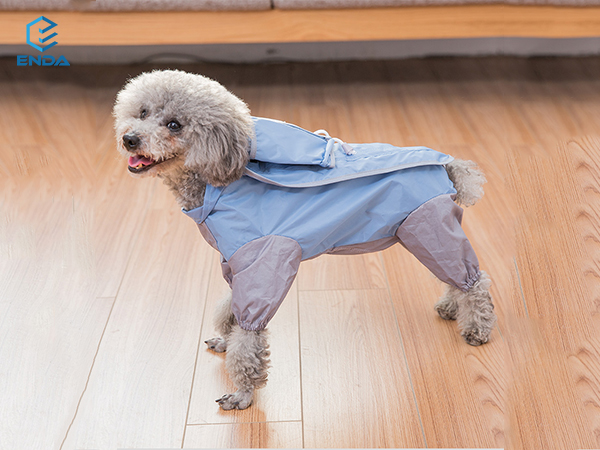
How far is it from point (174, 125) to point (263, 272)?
0.33 meters

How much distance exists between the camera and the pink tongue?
108 centimetres

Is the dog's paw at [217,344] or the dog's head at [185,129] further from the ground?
the dog's head at [185,129]

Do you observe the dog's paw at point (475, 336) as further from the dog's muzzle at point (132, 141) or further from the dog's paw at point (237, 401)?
Answer: the dog's muzzle at point (132, 141)

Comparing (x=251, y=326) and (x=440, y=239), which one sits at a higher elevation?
(x=440, y=239)

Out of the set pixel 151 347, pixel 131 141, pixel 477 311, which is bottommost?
pixel 151 347

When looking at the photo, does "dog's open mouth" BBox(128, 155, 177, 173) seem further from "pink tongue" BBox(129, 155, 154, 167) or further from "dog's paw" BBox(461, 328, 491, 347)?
"dog's paw" BBox(461, 328, 491, 347)

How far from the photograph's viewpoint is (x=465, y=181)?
1.22m

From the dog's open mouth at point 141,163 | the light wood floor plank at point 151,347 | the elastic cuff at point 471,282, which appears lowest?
the light wood floor plank at point 151,347

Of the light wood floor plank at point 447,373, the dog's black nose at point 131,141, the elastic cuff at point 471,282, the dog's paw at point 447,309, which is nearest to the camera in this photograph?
the dog's black nose at point 131,141

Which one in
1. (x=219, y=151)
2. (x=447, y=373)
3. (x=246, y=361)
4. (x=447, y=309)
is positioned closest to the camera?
(x=219, y=151)

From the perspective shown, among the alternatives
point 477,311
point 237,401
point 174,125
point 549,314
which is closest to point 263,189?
→ point 174,125

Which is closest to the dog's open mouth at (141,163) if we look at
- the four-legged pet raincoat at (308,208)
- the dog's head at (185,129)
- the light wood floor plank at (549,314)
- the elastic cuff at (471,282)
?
the dog's head at (185,129)

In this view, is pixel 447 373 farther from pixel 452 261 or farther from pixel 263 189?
pixel 263 189

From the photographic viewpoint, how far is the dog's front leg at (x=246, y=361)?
3.68 ft
